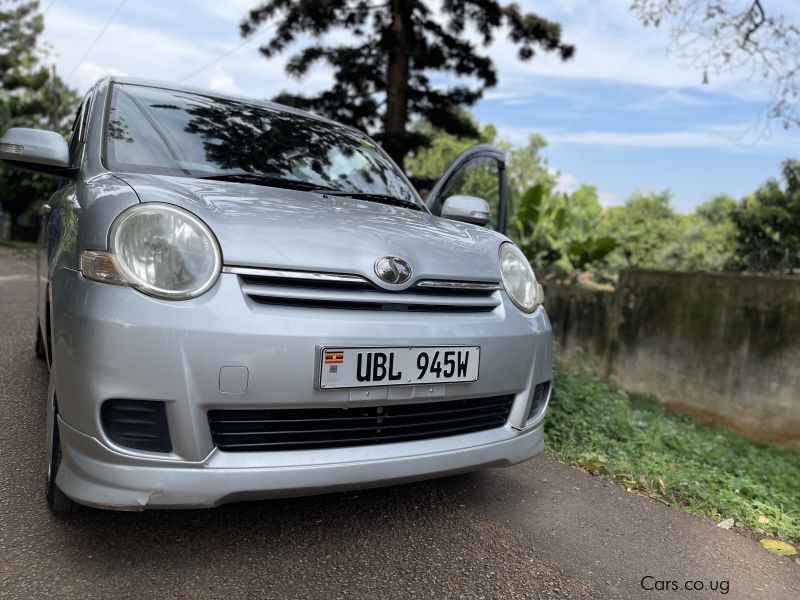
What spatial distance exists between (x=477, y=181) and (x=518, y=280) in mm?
5138

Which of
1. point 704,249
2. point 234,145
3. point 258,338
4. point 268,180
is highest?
point 234,145

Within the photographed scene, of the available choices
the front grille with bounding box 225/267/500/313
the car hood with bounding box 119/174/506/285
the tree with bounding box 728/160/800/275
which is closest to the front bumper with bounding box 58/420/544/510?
the front grille with bounding box 225/267/500/313

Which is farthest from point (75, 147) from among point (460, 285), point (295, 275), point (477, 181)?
point (477, 181)

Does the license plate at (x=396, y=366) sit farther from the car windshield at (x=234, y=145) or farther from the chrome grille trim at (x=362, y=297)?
the car windshield at (x=234, y=145)

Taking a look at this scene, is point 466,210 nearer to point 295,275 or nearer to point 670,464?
point 295,275

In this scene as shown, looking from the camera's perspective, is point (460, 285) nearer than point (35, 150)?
Yes

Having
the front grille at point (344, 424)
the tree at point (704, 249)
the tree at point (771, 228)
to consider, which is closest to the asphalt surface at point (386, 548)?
the front grille at point (344, 424)

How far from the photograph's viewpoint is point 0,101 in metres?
24.3

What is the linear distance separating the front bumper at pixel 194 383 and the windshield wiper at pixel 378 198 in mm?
926

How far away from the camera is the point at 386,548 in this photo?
2.11 meters

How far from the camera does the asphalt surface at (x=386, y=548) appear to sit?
1847 millimetres

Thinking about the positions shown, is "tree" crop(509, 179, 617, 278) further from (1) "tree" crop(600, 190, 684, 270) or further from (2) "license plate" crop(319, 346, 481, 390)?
(2) "license plate" crop(319, 346, 481, 390)

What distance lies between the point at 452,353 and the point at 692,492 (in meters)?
1.72

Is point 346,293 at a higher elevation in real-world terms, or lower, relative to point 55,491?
higher
